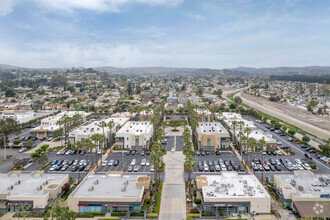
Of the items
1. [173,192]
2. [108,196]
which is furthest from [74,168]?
[173,192]

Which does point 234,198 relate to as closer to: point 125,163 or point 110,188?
point 110,188

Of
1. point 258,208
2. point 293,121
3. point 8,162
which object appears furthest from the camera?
point 293,121

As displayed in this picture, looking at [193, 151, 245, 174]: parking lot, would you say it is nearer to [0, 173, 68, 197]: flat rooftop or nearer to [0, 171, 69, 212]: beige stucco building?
[0, 171, 69, 212]: beige stucco building

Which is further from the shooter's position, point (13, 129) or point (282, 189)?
point (13, 129)

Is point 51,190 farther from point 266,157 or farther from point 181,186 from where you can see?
point 266,157

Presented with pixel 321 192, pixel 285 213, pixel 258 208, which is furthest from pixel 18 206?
pixel 321 192

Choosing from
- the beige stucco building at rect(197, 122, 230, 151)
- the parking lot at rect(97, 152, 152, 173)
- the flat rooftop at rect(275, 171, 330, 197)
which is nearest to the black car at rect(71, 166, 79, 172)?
the parking lot at rect(97, 152, 152, 173)
